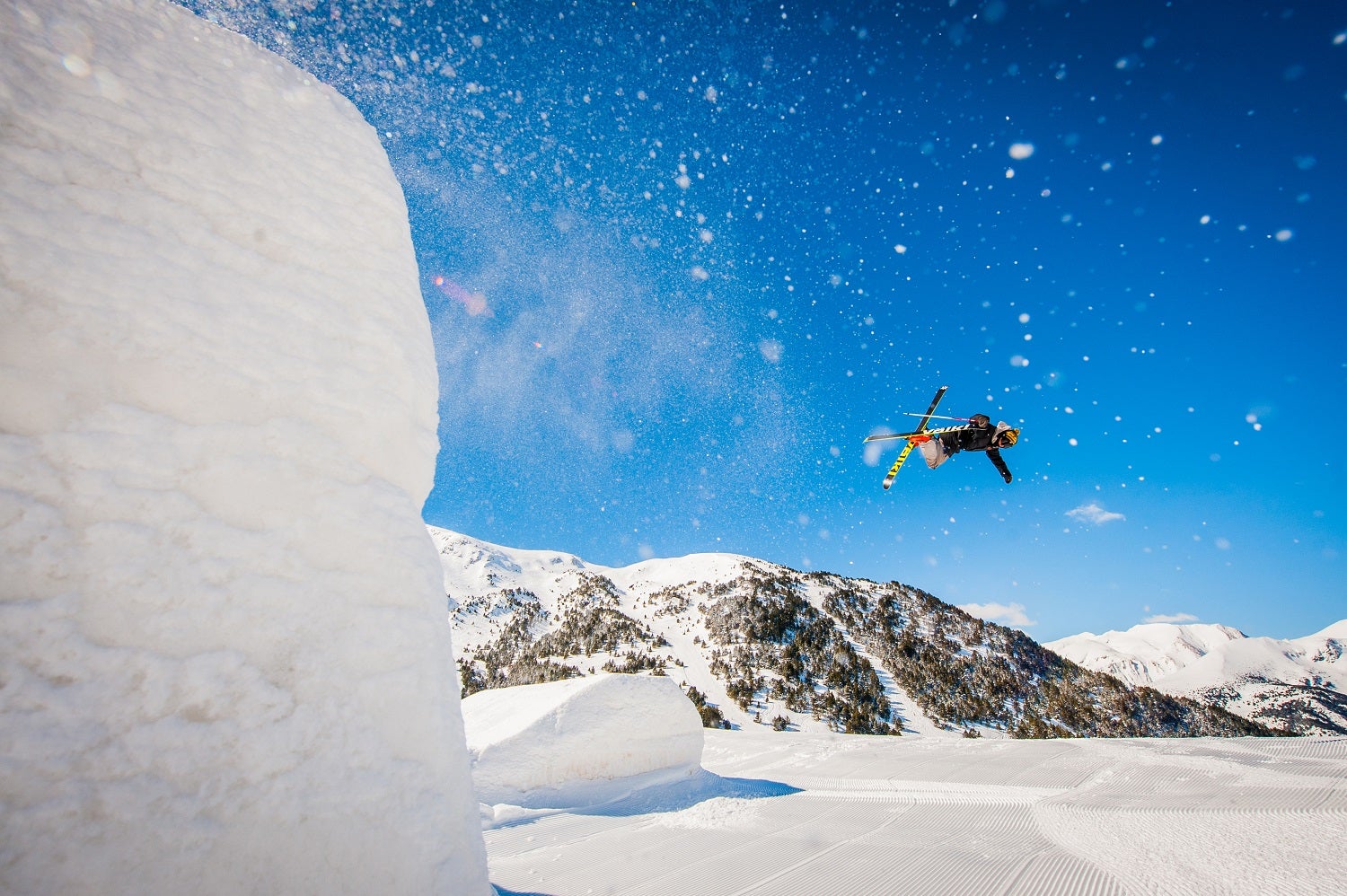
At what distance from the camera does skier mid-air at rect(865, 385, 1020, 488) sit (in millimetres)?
10680

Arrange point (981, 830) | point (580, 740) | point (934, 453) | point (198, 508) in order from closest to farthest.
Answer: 1. point (198, 508)
2. point (981, 830)
3. point (580, 740)
4. point (934, 453)

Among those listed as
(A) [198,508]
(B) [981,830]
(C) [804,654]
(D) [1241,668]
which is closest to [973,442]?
(B) [981,830]

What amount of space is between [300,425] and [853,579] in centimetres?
5269

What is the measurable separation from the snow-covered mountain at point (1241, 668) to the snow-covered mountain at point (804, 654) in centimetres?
5765

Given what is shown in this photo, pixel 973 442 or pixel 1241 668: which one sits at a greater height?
pixel 973 442

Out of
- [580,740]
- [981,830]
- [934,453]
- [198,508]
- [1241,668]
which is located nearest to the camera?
[198,508]

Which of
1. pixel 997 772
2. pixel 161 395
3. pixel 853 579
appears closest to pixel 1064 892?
pixel 997 772

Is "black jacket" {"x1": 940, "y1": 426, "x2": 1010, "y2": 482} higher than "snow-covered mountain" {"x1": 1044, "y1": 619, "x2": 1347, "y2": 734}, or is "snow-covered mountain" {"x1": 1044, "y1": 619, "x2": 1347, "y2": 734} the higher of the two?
"black jacket" {"x1": 940, "y1": 426, "x2": 1010, "y2": 482}

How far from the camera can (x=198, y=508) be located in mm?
2072

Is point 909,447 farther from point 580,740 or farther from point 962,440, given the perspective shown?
point 580,740

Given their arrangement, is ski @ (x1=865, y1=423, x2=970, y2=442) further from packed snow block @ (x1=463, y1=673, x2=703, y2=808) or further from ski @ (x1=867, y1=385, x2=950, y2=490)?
packed snow block @ (x1=463, y1=673, x2=703, y2=808)

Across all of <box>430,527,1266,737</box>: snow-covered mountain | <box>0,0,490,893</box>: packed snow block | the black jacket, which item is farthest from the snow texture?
<box>430,527,1266,737</box>: snow-covered mountain

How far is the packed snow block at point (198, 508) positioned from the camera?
161 centimetres

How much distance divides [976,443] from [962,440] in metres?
0.36
